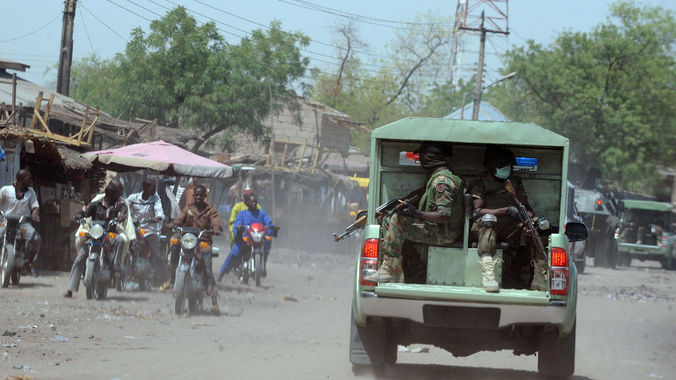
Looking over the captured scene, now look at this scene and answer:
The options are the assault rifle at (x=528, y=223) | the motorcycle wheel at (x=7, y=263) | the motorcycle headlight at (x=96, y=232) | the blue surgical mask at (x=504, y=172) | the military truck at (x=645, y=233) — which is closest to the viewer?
the assault rifle at (x=528, y=223)

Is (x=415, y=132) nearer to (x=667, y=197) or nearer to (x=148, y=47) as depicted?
(x=148, y=47)

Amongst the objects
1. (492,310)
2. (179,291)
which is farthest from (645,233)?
(492,310)

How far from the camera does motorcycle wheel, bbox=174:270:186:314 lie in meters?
12.5

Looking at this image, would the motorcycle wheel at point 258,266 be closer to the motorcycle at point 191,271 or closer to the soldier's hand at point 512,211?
the motorcycle at point 191,271

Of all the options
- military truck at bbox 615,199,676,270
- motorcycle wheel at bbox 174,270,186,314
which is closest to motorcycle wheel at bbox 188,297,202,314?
motorcycle wheel at bbox 174,270,186,314

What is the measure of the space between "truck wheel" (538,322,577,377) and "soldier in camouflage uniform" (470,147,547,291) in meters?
0.46

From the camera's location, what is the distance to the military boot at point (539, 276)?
781 centimetres

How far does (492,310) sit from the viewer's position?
24.0 ft

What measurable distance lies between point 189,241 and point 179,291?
25.3 inches

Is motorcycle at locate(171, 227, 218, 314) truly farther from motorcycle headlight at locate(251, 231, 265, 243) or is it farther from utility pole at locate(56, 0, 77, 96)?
utility pole at locate(56, 0, 77, 96)

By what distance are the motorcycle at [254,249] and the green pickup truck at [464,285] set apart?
832 centimetres

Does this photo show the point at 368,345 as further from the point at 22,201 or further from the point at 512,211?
the point at 22,201

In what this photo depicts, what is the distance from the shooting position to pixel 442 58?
66.8 metres

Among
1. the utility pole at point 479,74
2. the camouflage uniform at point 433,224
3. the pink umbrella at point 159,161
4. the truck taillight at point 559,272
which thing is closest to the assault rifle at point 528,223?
the truck taillight at point 559,272
